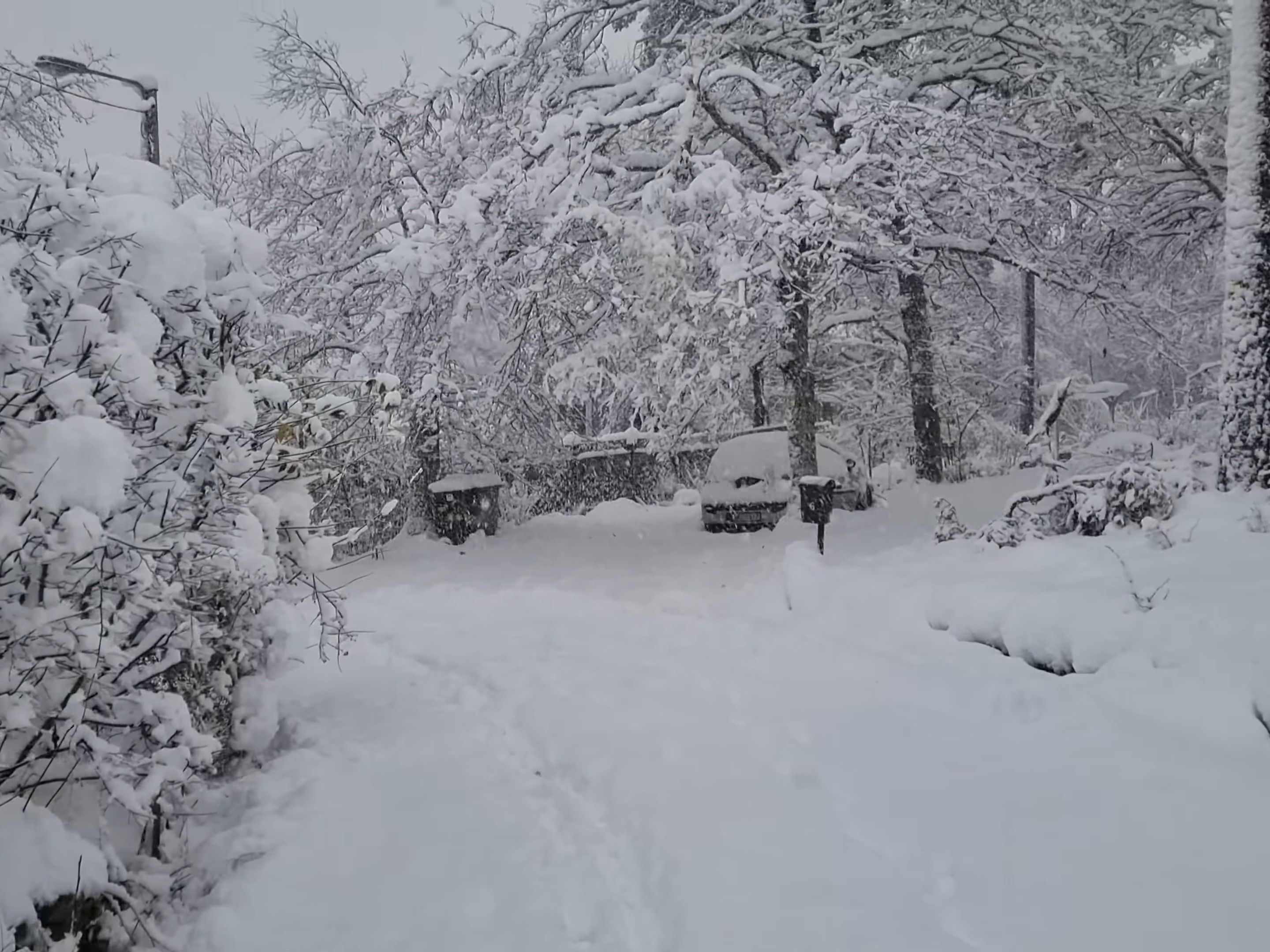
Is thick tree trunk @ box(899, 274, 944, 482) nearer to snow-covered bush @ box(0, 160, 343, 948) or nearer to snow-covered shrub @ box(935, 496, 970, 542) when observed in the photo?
snow-covered shrub @ box(935, 496, 970, 542)

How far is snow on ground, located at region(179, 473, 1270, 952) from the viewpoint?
3.01m

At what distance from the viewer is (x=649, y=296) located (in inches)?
388

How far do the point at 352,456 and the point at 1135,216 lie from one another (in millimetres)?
12853

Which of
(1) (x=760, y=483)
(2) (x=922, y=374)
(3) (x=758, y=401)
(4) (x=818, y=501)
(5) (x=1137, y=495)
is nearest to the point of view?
(5) (x=1137, y=495)

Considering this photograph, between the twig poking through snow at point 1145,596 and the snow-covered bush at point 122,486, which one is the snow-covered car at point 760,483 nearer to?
the twig poking through snow at point 1145,596

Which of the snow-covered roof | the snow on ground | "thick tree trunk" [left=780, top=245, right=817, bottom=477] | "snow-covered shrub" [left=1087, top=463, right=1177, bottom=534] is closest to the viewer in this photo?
the snow on ground

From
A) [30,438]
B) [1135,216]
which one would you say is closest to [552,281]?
[30,438]

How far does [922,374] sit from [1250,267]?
7610mm

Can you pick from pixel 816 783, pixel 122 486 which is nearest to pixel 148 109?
pixel 122 486

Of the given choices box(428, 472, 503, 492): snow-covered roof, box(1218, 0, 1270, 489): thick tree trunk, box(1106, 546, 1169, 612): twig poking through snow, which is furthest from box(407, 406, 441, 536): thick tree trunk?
box(1106, 546, 1169, 612): twig poking through snow

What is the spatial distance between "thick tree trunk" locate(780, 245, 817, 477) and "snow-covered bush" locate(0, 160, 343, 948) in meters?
8.28

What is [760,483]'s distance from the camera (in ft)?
41.4

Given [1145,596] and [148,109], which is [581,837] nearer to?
[1145,596]

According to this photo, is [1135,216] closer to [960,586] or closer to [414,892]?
[960,586]
